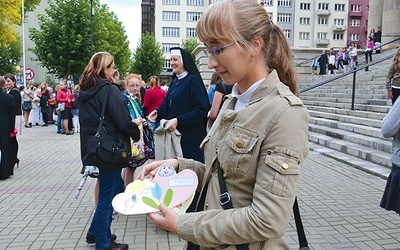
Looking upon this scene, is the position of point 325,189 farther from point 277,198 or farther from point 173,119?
point 277,198

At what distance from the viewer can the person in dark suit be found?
24.5ft

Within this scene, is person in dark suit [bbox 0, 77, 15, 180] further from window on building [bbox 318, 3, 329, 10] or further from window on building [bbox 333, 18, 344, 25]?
window on building [bbox 333, 18, 344, 25]

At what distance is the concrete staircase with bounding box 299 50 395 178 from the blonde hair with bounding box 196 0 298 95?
6359 millimetres

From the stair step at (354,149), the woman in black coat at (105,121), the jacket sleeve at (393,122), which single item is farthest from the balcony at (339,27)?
Result: the woman in black coat at (105,121)

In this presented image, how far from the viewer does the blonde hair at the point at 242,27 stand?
55.8 inches

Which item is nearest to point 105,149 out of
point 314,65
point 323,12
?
point 314,65

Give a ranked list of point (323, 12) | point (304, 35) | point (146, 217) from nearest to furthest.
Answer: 1. point (146, 217)
2. point (323, 12)
3. point (304, 35)

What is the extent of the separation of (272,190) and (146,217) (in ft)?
13.8

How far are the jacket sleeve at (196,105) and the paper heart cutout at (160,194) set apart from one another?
2922 mm

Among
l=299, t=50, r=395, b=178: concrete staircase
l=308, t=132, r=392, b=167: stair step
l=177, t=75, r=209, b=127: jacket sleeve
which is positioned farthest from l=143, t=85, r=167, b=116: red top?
l=177, t=75, r=209, b=127: jacket sleeve

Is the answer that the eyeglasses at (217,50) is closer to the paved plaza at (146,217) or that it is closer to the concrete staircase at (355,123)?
the paved plaza at (146,217)

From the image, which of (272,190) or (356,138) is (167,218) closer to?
(272,190)

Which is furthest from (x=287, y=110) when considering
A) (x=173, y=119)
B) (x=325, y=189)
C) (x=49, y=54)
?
(x=49, y=54)

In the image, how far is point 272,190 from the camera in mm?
1294
